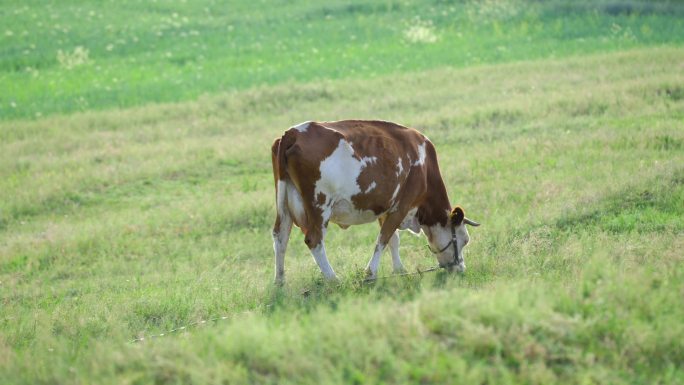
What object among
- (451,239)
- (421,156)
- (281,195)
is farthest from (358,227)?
(281,195)

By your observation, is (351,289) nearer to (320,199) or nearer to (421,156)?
(320,199)

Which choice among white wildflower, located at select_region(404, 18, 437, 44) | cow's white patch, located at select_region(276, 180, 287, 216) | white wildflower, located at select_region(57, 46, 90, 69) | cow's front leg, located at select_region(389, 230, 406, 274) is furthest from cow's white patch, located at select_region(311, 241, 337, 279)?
white wildflower, located at select_region(404, 18, 437, 44)

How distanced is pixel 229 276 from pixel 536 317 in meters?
5.04

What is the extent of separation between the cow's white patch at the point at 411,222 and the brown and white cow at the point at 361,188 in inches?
0.5

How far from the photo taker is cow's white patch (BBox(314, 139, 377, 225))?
9.44 m

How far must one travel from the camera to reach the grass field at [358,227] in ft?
21.4

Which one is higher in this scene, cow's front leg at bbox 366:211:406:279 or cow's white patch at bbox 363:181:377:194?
cow's white patch at bbox 363:181:377:194

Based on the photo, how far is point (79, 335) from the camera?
861 cm

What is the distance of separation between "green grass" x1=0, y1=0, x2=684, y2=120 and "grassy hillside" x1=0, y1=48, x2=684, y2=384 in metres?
2.37

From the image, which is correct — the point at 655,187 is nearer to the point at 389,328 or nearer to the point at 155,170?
the point at 389,328

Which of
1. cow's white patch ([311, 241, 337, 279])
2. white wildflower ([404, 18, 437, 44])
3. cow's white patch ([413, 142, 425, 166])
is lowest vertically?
white wildflower ([404, 18, 437, 44])

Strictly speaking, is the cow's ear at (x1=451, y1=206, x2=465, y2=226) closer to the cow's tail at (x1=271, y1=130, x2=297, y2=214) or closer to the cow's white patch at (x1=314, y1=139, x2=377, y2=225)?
the cow's white patch at (x1=314, y1=139, x2=377, y2=225)

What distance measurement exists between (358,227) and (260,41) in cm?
1881

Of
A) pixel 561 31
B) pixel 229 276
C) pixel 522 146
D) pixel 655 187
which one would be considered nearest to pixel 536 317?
pixel 229 276
